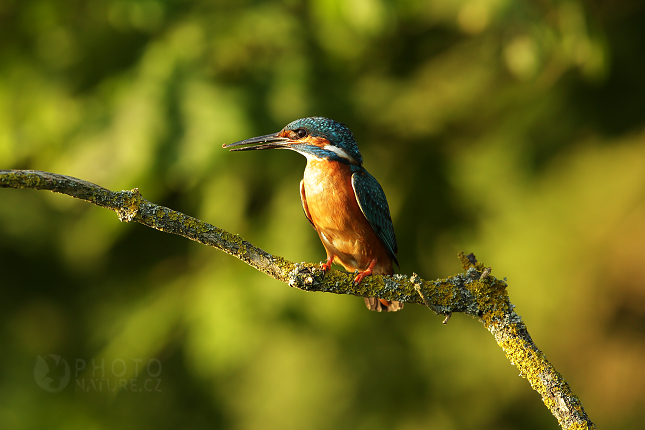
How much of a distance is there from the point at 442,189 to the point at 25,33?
14.8ft

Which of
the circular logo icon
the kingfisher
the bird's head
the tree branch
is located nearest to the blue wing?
the kingfisher

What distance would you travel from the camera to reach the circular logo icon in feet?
20.2

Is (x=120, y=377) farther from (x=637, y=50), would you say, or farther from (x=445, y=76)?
(x=637, y=50)

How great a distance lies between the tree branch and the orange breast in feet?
2.95

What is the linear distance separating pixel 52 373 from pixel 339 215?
5.03 metres

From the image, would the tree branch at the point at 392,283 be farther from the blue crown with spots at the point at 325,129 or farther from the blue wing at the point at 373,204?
the blue crown with spots at the point at 325,129

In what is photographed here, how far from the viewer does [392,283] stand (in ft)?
6.37

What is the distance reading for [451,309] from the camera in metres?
1.96

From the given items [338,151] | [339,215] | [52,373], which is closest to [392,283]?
[339,215]

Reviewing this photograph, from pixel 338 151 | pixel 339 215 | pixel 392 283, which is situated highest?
pixel 338 151

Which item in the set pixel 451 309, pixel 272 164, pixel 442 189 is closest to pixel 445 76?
pixel 442 189

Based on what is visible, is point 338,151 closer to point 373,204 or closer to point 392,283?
point 373,204

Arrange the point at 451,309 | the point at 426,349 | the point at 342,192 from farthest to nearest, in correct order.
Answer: the point at 426,349, the point at 342,192, the point at 451,309

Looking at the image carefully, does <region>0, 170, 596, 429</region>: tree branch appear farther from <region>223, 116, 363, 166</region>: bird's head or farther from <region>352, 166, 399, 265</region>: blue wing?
<region>223, 116, 363, 166</region>: bird's head
